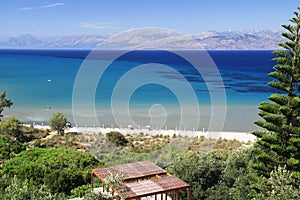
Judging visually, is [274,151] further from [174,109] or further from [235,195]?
[174,109]

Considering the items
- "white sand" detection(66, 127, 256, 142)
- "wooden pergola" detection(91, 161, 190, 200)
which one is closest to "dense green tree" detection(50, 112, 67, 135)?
"white sand" detection(66, 127, 256, 142)

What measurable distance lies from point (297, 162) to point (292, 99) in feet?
4.79

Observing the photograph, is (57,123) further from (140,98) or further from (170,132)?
(140,98)

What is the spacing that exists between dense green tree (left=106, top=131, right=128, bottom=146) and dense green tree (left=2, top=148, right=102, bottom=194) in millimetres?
2559

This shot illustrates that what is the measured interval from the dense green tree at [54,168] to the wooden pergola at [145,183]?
2.07m

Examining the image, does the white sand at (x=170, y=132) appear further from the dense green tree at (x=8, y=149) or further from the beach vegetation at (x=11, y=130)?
the dense green tree at (x=8, y=149)

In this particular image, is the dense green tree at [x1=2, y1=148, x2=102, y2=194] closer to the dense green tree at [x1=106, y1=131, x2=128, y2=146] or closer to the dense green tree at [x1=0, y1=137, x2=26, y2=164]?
the dense green tree at [x1=0, y1=137, x2=26, y2=164]

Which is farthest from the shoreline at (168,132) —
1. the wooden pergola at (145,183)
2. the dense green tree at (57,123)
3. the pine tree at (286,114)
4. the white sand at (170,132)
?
the wooden pergola at (145,183)

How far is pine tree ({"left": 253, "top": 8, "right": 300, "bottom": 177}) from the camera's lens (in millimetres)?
7676

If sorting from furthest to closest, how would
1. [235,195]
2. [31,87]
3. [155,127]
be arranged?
[31,87]
[155,127]
[235,195]

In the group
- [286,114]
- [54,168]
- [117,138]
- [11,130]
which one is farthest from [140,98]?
[286,114]

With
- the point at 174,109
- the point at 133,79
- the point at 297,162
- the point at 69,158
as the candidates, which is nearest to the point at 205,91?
the point at 174,109

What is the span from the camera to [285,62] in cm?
785

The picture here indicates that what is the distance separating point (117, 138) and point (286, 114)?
862 cm
